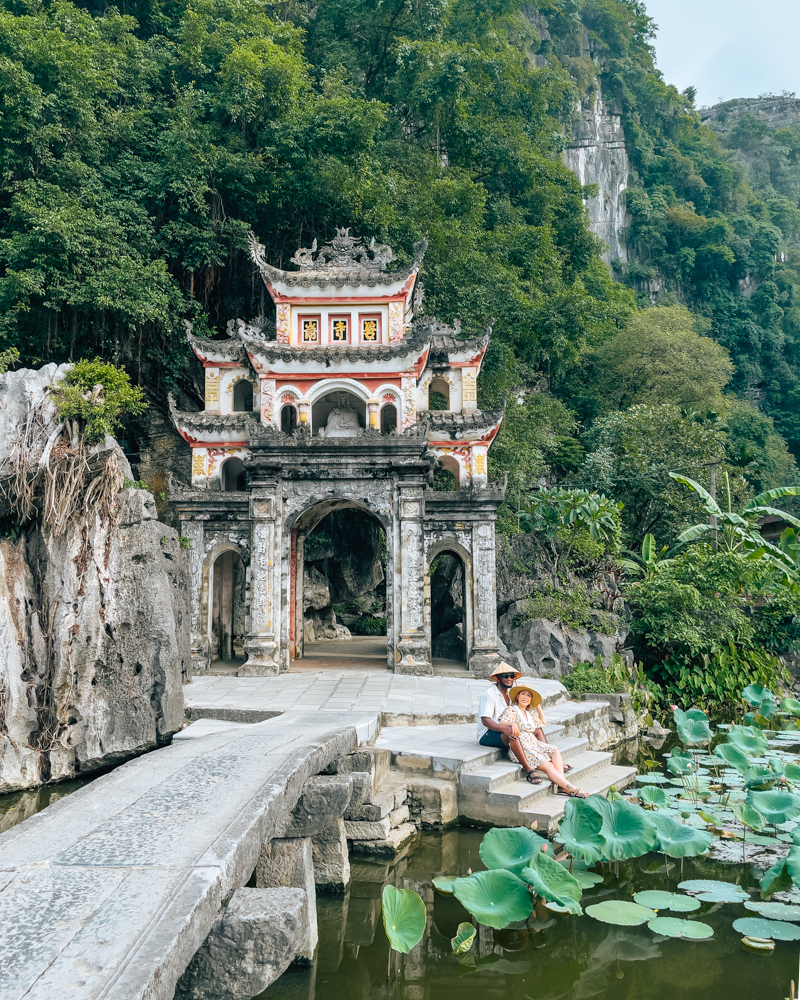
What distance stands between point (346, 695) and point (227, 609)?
6.37 m

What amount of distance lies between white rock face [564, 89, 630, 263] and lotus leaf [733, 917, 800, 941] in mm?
42163

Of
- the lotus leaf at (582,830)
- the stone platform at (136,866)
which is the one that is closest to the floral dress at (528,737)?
the lotus leaf at (582,830)

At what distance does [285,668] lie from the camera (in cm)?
1287

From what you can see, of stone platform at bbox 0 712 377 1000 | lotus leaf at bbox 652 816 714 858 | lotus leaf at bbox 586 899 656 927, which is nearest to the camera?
stone platform at bbox 0 712 377 1000

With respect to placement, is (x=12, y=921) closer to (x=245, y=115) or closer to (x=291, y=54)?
(x=245, y=115)

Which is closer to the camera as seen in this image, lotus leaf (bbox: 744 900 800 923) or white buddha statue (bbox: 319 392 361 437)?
lotus leaf (bbox: 744 900 800 923)

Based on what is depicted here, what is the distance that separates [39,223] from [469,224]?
481 inches

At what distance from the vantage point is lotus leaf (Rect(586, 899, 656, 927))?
4906 mm

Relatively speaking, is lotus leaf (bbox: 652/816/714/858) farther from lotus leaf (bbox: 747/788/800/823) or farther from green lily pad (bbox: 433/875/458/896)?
green lily pad (bbox: 433/875/458/896)

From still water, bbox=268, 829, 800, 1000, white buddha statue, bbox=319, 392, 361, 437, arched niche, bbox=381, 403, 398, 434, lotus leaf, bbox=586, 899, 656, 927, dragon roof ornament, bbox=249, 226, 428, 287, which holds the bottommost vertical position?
still water, bbox=268, 829, 800, 1000

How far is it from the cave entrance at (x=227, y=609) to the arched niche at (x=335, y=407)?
3.45 m

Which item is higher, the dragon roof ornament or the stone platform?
the dragon roof ornament

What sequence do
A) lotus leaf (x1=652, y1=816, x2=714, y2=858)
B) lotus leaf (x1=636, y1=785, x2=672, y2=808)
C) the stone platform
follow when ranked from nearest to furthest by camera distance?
the stone platform
lotus leaf (x1=652, y1=816, x2=714, y2=858)
lotus leaf (x1=636, y1=785, x2=672, y2=808)

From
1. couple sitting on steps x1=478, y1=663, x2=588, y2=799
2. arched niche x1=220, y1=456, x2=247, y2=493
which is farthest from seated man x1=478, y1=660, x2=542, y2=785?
arched niche x1=220, y1=456, x2=247, y2=493
